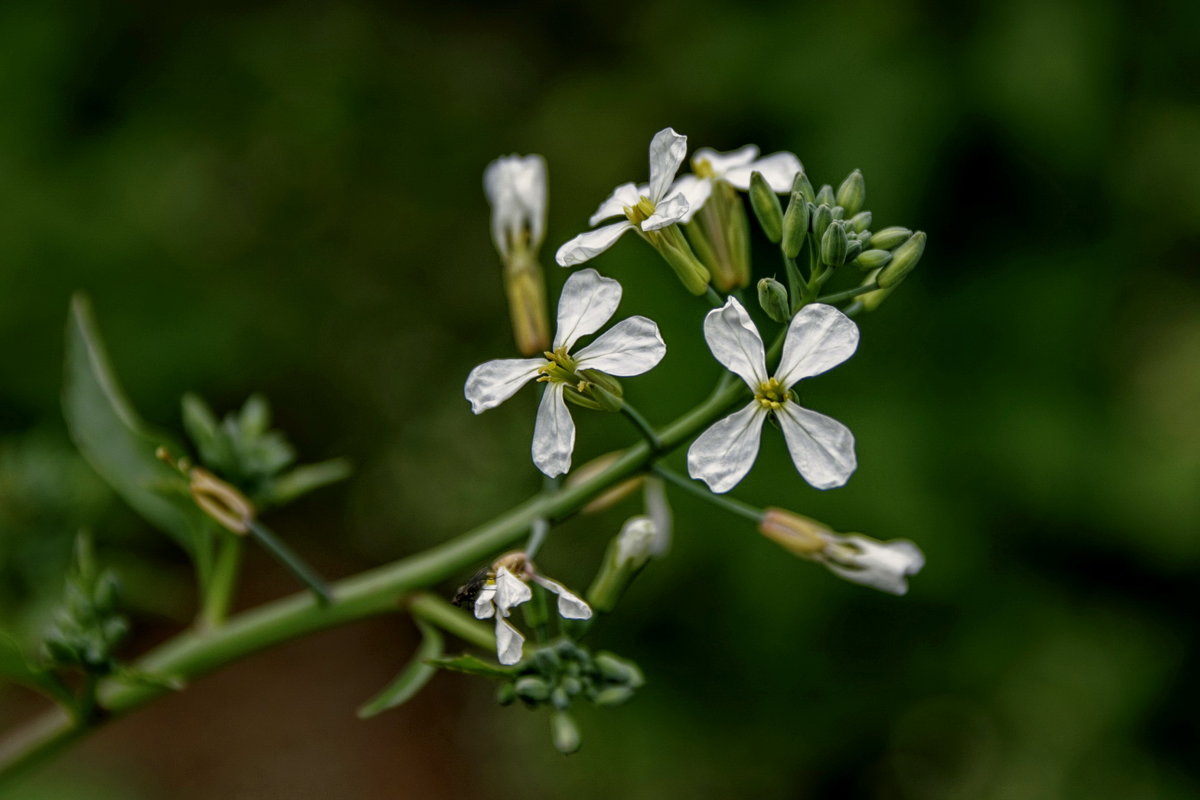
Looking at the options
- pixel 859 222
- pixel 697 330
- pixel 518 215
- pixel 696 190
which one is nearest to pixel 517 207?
pixel 518 215

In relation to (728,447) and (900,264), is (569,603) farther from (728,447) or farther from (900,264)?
(900,264)

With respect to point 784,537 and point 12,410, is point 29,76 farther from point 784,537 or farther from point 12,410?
point 784,537

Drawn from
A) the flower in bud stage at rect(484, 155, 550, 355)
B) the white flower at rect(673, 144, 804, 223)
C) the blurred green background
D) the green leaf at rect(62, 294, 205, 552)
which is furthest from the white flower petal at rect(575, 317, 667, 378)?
the blurred green background

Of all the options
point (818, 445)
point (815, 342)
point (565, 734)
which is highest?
point (815, 342)

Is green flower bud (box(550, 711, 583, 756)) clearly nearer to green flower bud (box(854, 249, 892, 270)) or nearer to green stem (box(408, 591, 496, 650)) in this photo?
green stem (box(408, 591, 496, 650))

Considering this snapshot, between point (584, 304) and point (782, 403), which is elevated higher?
point (584, 304)

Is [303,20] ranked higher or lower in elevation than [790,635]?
higher

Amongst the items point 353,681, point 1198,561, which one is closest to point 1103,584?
point 1198,561
